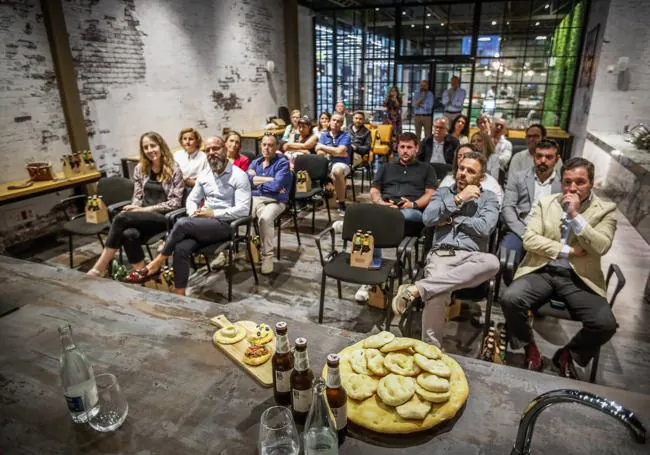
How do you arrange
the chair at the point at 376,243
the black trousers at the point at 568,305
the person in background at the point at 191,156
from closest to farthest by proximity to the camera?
the black trousers at the point at 568,305, the chair at the point at 376,243, the person in background at the point at 191,156

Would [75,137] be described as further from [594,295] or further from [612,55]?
[612,55]

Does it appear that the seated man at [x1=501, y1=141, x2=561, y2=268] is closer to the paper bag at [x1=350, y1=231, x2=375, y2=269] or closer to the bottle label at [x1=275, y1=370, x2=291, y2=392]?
the paper bag at [x1=350, y1=231, x2=375, y2=269]

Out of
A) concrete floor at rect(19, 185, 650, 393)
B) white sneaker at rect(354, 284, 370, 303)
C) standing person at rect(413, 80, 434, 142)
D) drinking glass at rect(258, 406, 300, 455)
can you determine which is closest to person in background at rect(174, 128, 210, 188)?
concrete floor at rect(19, 185, 650, 393)

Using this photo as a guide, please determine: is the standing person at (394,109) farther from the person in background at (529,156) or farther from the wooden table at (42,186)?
the wooden table at (42,186)

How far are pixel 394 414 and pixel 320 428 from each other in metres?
0.23

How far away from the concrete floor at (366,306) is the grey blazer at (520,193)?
2.44ft

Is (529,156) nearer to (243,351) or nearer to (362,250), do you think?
(362,250)

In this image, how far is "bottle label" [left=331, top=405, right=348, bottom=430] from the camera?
1.09 meters

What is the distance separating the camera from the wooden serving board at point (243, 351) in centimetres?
132

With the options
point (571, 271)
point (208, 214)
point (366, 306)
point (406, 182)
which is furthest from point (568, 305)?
point (208, 214)

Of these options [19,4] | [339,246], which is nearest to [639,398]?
[339,246]

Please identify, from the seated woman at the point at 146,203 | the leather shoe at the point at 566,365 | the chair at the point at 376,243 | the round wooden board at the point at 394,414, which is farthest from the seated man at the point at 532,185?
→ the seated woman at the point at 146,203

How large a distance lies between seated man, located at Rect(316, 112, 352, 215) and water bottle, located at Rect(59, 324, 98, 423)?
447cm

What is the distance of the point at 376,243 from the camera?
303 cm
